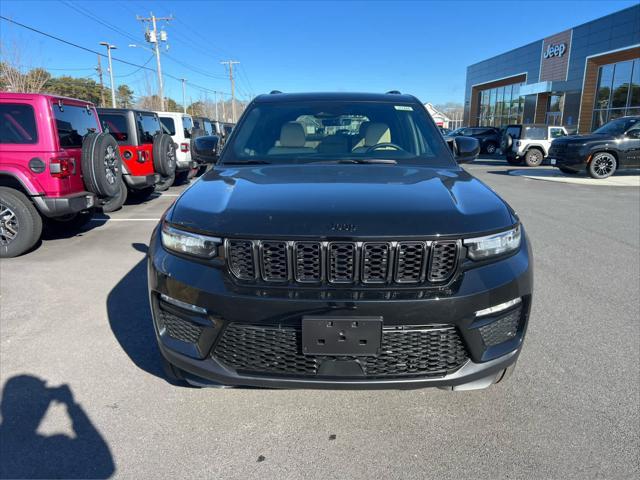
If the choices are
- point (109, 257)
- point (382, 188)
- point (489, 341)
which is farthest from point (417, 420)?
point (109, 257)

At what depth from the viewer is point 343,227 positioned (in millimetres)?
1983

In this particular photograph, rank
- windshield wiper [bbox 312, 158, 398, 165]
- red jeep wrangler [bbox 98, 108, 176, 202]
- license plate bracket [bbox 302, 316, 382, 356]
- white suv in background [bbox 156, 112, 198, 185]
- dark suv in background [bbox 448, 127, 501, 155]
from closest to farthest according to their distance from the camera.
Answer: license plate bracket [bbox 302, 316, 382, 356] < windshield wiper [bbox 312, 158, 398, 165] < red jeep wrangler [bbox 98, 108, 176, 202] < white suv in background [bbox 156, 112, 198, 185] < dark suv in background [bbox 448, 127, 501, 155]

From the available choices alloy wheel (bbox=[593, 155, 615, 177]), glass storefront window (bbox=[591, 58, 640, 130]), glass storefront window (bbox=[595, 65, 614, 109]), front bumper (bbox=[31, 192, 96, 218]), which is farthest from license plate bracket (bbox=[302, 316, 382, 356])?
glass storefront window (bbox=[595, 65, 614, 109])

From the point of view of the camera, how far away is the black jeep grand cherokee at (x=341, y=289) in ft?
6.44

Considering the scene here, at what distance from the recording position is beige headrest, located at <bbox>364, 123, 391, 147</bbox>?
3340 millimetres

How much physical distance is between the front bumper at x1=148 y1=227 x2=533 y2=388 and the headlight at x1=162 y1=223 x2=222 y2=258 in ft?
0.16

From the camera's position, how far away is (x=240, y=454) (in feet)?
7.25

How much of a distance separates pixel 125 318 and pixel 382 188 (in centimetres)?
255

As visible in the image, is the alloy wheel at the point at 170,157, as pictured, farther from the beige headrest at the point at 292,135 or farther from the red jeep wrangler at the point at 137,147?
the beige headrest at the point at 292,135

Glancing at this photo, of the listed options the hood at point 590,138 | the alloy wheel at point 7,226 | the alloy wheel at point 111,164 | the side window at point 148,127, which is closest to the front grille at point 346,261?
the alloy wheel at point 7,226

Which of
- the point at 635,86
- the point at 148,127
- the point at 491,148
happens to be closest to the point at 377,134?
the point at 148,127

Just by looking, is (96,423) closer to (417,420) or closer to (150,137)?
(417,420)

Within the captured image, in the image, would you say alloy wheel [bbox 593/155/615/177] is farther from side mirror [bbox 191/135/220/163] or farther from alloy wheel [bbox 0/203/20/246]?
alloy wheel [bbox 0/203/20/246]

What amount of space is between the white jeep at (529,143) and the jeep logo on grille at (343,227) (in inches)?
773
